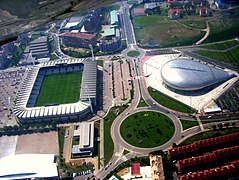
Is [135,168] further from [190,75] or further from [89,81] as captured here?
[89,81]

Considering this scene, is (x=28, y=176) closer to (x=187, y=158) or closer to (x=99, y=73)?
(x=187, y=158)

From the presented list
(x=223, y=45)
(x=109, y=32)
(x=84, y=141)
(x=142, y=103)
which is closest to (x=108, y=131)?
(x=84, y=141)

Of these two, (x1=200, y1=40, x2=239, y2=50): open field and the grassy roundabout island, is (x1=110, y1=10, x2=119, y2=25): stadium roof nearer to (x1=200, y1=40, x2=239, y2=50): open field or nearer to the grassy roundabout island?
(x1=200, y1=40, x2=239, y2=50): open field

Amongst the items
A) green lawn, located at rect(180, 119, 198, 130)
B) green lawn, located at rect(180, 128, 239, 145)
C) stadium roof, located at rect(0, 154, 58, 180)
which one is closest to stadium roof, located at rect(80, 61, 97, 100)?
stadium roof, located at rect(0, 154, 58, 180)

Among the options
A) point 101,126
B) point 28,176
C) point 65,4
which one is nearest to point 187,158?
point 101,126

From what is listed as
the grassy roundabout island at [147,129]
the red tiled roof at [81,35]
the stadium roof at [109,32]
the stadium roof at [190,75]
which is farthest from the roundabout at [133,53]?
the grassy roundabout island at [147,129]

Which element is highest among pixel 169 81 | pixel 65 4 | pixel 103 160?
pixel 65 4
